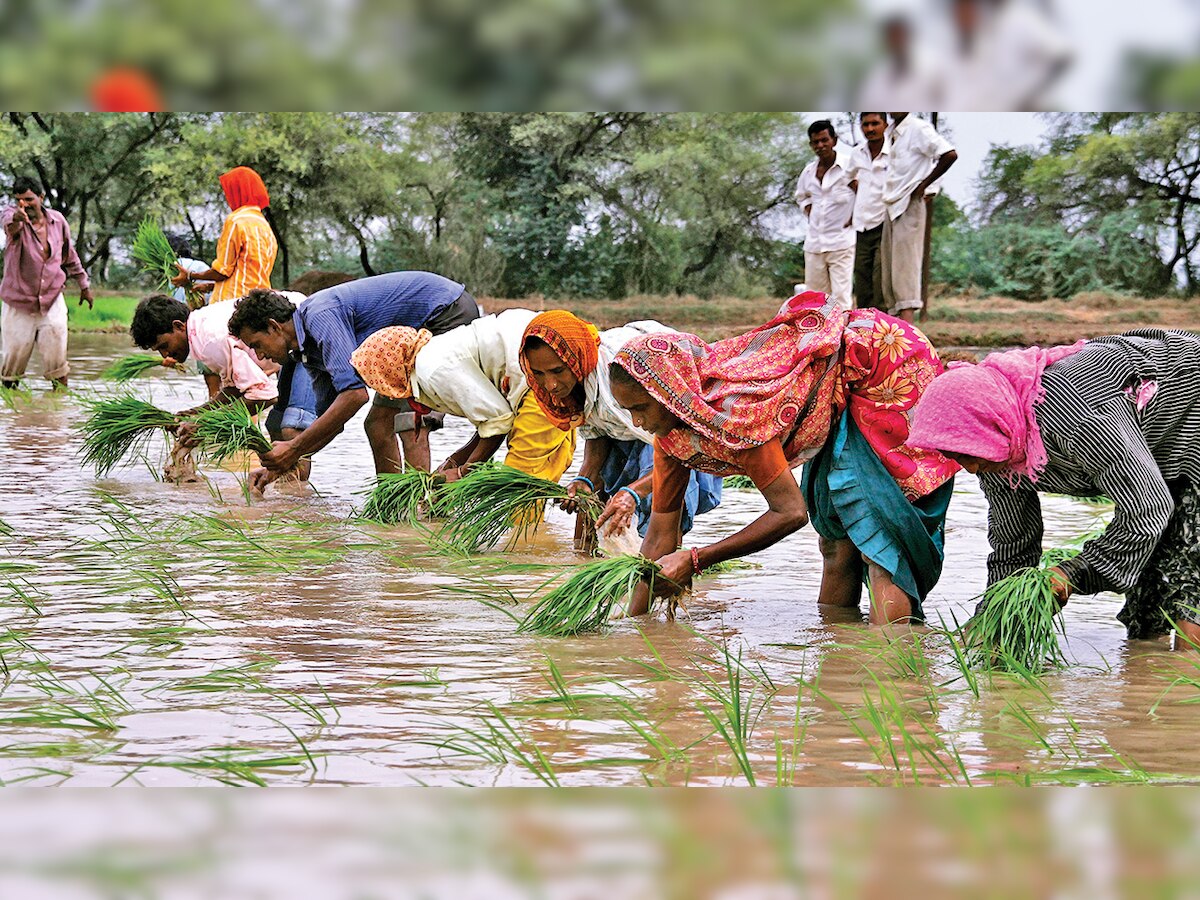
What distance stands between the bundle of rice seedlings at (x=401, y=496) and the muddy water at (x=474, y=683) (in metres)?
0.42

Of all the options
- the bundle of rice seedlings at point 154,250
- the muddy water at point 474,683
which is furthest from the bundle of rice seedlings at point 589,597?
the bundle of rice seedlings at point 154,250

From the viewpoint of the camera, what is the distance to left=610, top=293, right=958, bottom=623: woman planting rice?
3990 mm

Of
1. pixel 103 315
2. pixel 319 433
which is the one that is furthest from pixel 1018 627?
pixel 103 315

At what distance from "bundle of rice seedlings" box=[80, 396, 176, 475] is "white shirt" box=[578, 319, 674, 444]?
3460 millimetres

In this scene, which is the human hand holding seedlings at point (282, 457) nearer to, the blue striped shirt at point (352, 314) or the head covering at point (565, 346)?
the blue striped shirt at point (352, 314)

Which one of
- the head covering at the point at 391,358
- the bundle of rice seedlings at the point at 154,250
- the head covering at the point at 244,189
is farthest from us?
the bundle of rice seedlings at the point at 154,250

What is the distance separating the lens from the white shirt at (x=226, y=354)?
299 inches

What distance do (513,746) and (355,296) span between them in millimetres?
4524

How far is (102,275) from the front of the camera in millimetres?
24641

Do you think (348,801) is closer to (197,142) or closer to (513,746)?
(513,746)

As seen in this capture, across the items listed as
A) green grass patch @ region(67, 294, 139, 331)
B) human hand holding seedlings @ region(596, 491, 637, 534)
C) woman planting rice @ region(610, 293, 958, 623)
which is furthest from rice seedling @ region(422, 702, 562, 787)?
green grass patch @ region(67, 294, 139, 331)

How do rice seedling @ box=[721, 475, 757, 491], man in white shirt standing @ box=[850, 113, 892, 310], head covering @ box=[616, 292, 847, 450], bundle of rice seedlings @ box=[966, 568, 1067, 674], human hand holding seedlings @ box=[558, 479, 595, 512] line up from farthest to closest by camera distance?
man in white shirt standing @ box=[850, 113, 892, 310] < rice seedling @ box=[721, 475, 757, 491] < human hand holding seedlings @ box=[558, 479, 595, 512] < head covering @ box=[616, 292, 847, 450] < bundle of rice seedlings @ box=[966, 568, 1067, 674]
